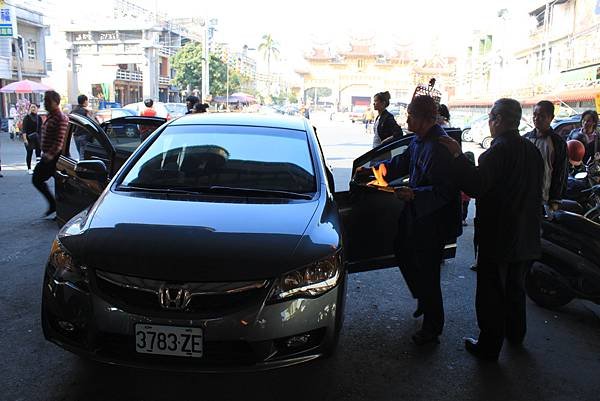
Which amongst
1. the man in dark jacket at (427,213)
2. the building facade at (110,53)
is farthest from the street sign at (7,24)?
the building facade at (110,53)

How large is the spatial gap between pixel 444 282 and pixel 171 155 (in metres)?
2.81

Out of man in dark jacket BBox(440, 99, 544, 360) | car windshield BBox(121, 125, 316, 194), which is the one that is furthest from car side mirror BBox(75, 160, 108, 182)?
man in dark jacket BBox(440, 99, 544, 360)

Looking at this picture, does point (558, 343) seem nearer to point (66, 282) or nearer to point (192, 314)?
point (192, 314)

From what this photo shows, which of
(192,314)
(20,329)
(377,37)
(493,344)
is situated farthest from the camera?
(377,37)

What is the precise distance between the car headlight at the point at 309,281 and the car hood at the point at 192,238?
52 mm

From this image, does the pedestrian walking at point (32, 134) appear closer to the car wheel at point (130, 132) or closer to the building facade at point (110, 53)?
the car wheel at point (130, 132)

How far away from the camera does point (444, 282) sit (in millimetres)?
5148

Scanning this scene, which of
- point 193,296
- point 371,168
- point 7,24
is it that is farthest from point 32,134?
point 193,296

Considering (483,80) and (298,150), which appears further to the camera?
(483,80)

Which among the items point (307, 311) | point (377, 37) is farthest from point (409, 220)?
point (377, 37)

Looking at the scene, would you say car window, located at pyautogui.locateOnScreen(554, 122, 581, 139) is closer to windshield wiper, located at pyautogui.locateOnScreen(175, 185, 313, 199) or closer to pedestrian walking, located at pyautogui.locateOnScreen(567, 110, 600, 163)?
pedestrian walking, located at pyautogui.locateOnScreen(567, 110, 600, 163)

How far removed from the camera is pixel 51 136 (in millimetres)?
6961

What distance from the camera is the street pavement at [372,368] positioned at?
3.04 metres

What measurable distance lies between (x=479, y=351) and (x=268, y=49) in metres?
95.7
